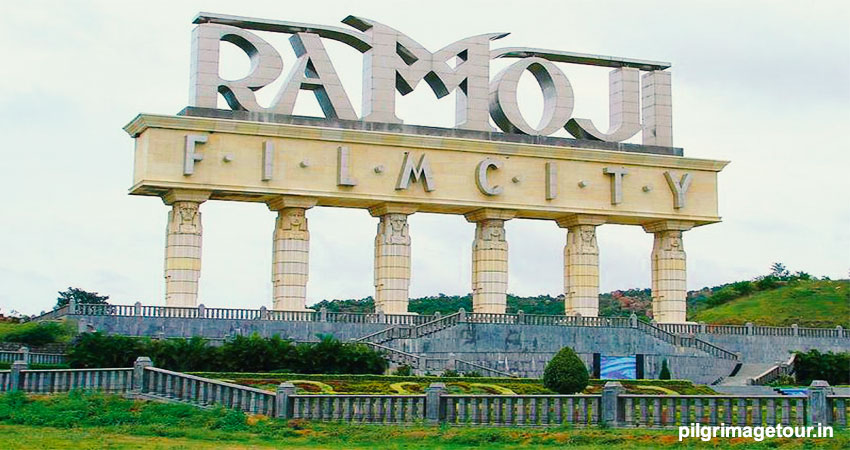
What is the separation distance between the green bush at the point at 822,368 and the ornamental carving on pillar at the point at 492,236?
12360 millimetres

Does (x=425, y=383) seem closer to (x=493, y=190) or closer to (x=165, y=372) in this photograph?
(x=165, y=372)

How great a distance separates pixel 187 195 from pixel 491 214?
→ 40.2 feet

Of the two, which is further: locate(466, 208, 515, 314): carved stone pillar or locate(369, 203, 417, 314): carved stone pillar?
locate(466, 208, 515, 314): carved stone pillar

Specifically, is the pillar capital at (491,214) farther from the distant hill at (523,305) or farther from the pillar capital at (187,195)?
the distant hill at (523,305)

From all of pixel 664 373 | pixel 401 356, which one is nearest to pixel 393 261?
pixel 401 356

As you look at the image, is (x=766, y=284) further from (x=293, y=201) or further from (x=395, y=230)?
→ (x=293, y=201)

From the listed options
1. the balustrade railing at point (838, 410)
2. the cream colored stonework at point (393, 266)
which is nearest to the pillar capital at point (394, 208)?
the cream colored stonework at point (393, 266)

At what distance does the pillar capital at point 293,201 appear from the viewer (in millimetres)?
52000

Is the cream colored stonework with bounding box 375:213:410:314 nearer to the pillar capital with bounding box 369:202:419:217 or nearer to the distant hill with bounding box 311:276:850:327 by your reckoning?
the pillar capital with bounding box 369:202:419:217

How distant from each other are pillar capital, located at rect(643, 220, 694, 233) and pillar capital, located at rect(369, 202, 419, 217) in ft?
36.3

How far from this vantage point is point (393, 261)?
5359 centimetres

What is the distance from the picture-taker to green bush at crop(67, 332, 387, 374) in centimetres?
3922

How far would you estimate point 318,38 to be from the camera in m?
52.3

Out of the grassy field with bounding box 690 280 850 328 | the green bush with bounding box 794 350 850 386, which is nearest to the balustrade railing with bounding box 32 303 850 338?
the green bush with bounding box 794 350 850 386
